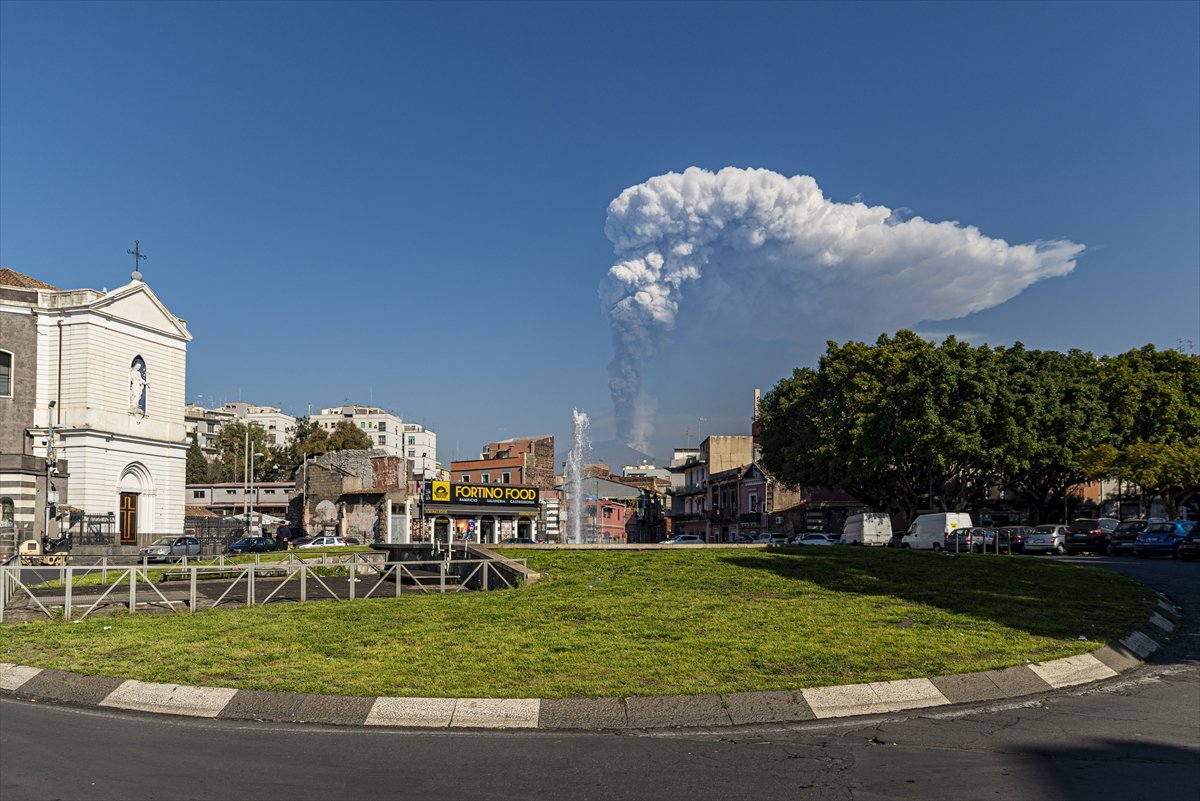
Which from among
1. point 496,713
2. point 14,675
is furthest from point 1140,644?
point 14,675

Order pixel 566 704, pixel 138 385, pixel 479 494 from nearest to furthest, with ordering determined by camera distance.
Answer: pixel 566 704 < pixel 138 385 < pixel 479 494

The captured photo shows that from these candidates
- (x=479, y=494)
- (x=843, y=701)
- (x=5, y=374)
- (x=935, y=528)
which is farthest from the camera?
(x=479, y=494)

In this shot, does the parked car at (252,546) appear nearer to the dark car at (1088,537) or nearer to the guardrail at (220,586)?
the guardrail at (220,586)

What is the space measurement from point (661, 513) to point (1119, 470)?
59785 mm

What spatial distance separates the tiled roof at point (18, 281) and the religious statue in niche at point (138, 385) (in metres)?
7.12

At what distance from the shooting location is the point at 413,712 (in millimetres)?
9312

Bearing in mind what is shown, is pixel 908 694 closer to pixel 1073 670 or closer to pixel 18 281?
pixel 1073 670

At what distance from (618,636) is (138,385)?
5251cm

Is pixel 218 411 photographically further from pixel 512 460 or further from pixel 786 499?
pixel 786 499

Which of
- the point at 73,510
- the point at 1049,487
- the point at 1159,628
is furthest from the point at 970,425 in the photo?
Answer: the point at 73,510

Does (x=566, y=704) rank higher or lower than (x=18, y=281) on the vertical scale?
lower

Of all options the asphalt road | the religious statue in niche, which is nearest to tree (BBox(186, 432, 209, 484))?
the religious statue in niche

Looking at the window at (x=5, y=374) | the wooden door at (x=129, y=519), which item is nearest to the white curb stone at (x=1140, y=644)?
the wooden door at (x=129, y=519)

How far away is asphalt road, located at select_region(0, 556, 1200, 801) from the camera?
22.8 ft
